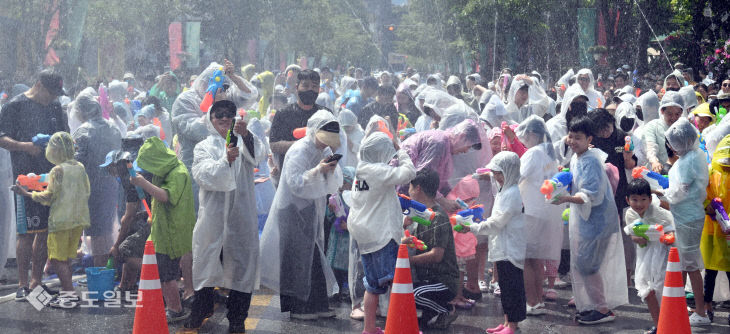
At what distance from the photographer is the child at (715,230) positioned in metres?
7.15

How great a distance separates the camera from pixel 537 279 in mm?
7543

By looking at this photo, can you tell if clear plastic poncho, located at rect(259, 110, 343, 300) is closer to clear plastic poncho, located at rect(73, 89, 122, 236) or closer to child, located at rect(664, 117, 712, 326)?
clear plastic poncho, located at rect(73, 89, 122, 236)

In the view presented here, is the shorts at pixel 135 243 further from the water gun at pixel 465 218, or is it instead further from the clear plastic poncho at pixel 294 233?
the water gun at pixel 465 218

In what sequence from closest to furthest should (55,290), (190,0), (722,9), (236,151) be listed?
(236,151) → (55,290) → (722,9) → (190,0)

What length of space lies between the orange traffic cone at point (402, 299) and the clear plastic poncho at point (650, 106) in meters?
4.95

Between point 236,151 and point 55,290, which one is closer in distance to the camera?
point 236,151

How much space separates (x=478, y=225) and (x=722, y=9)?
457 inches

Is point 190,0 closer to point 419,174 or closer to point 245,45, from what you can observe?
point 245,45

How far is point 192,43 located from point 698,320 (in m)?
23.6

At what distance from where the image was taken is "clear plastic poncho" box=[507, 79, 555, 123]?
1059 centimetres

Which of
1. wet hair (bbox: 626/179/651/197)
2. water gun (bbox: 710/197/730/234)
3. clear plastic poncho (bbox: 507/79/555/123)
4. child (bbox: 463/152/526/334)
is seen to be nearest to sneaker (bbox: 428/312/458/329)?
child (bbox: 463/152/526/334)

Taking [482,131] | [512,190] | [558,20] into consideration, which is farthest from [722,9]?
[558,20]

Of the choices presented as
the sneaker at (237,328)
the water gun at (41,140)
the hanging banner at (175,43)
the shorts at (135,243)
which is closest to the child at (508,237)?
the sneaker at (237,328)

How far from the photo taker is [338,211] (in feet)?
24.5
